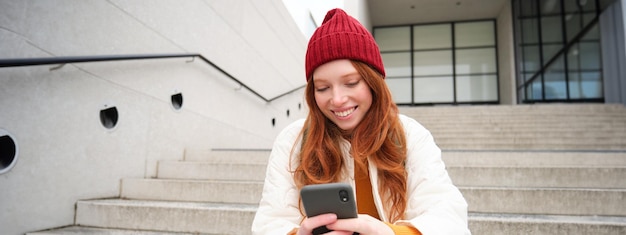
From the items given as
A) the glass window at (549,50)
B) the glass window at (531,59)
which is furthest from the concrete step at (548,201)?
the glass window at (531,59)

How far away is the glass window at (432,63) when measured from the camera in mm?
12867

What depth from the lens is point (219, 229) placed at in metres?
2.05

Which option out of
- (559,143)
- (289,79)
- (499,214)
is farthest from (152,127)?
(559,143)

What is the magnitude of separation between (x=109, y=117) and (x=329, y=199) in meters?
2.25

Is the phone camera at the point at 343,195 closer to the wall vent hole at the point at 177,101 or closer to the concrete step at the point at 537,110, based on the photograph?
the wall vent hole at the point at 177,101

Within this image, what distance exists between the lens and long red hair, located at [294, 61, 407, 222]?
3.73 ft

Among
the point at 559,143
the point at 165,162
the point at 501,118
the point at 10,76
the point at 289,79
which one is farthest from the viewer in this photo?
the point at 289,79

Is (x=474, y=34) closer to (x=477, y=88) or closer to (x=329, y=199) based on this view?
(x=477, y=88)

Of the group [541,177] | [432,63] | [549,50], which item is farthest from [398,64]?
[541,177]

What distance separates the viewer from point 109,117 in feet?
8.32

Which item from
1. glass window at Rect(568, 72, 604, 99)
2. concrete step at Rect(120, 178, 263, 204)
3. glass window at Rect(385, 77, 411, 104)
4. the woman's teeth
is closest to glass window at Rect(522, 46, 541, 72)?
glass window at Rect(568, 72, 604, 99)

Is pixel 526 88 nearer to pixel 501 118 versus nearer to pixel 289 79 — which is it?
pixel 501 118

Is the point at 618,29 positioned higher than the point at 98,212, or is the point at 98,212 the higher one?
the point at 618,29

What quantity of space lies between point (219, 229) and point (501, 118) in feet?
17.1
